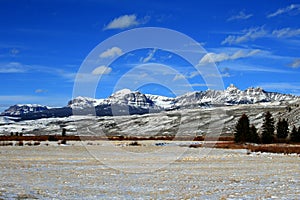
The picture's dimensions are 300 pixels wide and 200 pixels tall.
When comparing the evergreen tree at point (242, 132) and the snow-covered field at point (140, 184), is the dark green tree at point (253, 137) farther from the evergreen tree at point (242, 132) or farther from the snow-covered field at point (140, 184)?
the snow-covered field at point (140, 184)

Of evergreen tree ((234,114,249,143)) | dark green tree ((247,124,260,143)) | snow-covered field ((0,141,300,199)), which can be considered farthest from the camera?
dark green tree ((247,124,260,143))

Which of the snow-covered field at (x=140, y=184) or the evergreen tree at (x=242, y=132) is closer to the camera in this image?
the snow-covered field at (x=140, y=184)

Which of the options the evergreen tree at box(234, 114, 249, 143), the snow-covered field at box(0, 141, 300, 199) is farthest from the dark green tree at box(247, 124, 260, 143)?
the snow-covered field at box(0, 141, 300, 199)

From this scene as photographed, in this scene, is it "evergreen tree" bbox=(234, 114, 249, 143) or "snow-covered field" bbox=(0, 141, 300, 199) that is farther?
"evergreen tree" bbox=(234, 114, 249, 143)

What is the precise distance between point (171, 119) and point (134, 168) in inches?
6371

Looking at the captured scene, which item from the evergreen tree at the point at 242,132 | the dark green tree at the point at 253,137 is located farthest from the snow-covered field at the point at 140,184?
the dark green tree at the point at 253,137

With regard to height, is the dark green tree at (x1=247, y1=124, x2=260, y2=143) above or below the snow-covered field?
above

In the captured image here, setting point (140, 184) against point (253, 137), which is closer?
point (140, 184)

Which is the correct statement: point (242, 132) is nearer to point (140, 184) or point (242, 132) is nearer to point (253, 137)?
point (253, 137)

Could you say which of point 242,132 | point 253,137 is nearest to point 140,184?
point 242,132

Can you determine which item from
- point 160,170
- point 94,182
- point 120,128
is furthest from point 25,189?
point 120,128

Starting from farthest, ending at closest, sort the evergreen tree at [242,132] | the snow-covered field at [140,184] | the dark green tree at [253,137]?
the dark green tree at [253,137], the evergreen tree at [242,132], the snow-covered field at [140,184]

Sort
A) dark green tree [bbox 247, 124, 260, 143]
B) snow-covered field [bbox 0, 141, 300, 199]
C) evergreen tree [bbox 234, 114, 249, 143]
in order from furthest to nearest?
1. dark green tree [bbox 247, 124, 260, 143]
2. evergreen tree [bbox 234, 114, 249, 143]
3. snow-covered field [bbox 0, 141, 300, 199]

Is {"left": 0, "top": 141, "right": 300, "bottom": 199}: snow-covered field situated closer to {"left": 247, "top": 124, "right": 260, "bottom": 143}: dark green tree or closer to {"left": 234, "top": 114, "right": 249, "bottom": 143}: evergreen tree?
{"left": 234, "top": 114, "right": 249, "bottom": 143}: evergreen tree
